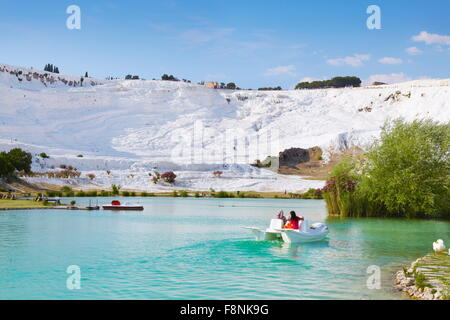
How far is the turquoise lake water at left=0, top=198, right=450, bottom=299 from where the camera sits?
11289mm

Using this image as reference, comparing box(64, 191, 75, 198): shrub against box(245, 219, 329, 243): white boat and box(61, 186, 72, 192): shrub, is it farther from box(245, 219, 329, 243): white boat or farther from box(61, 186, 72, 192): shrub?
box(245, 219, 329, 243): white boat

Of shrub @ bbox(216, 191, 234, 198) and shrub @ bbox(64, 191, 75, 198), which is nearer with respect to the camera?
shrub @ bbox(64, 191, 75, 198)

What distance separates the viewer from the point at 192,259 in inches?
601

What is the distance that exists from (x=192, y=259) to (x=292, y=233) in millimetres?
4395

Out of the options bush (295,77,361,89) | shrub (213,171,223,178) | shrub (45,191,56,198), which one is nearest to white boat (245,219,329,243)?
shrub (45,191,56,198)

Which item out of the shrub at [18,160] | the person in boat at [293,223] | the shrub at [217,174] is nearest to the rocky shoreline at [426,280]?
the person in boat at [293,223]

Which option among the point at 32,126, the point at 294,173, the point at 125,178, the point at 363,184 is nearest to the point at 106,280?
the point at 363,184

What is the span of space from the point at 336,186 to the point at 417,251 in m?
13.0

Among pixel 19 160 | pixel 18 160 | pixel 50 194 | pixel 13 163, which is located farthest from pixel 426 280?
pixel 19 160

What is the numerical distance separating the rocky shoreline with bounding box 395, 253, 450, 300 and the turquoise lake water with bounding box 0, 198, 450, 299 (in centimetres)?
33

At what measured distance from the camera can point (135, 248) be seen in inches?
673

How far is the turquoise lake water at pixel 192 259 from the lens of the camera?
1129 centimetres

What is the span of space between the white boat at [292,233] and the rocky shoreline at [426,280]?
194 inches

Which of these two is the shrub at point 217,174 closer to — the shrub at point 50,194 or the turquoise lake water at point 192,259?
the shrub at point 50,194
